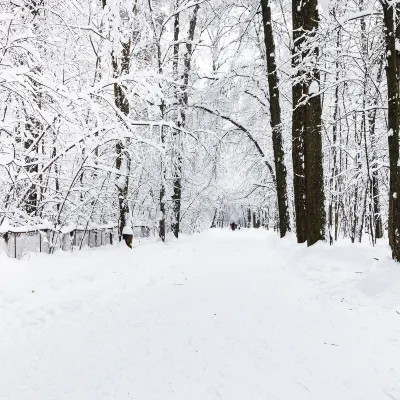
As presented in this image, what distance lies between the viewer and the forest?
6.40 m

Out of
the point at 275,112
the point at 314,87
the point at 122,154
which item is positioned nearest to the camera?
the point at 314,87

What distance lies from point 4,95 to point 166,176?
921 cm

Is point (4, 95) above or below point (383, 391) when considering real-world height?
above

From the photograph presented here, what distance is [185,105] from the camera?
15.8m

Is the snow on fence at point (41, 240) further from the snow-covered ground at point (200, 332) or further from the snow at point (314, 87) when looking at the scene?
the snow at point (314, 87)

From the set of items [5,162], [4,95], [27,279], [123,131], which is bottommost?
[27,279]

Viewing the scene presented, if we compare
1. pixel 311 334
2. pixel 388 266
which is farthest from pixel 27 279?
pixel 388 266

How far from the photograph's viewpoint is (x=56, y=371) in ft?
11.6

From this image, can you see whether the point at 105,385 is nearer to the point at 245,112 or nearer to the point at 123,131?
the point at 123,131

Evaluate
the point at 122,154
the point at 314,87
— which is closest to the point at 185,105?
the point at 122,154

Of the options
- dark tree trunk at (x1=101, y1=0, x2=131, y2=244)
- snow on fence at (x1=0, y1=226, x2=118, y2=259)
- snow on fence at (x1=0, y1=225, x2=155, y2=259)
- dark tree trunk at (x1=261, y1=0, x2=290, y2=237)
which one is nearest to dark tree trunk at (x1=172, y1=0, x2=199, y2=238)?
dark tree trunk at (x1=261, y1=0, x2=290, y2=237)

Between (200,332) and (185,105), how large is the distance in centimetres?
1266

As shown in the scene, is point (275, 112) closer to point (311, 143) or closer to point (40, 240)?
point (311, 143)

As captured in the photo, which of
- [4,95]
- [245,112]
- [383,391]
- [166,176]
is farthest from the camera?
[245,112]
